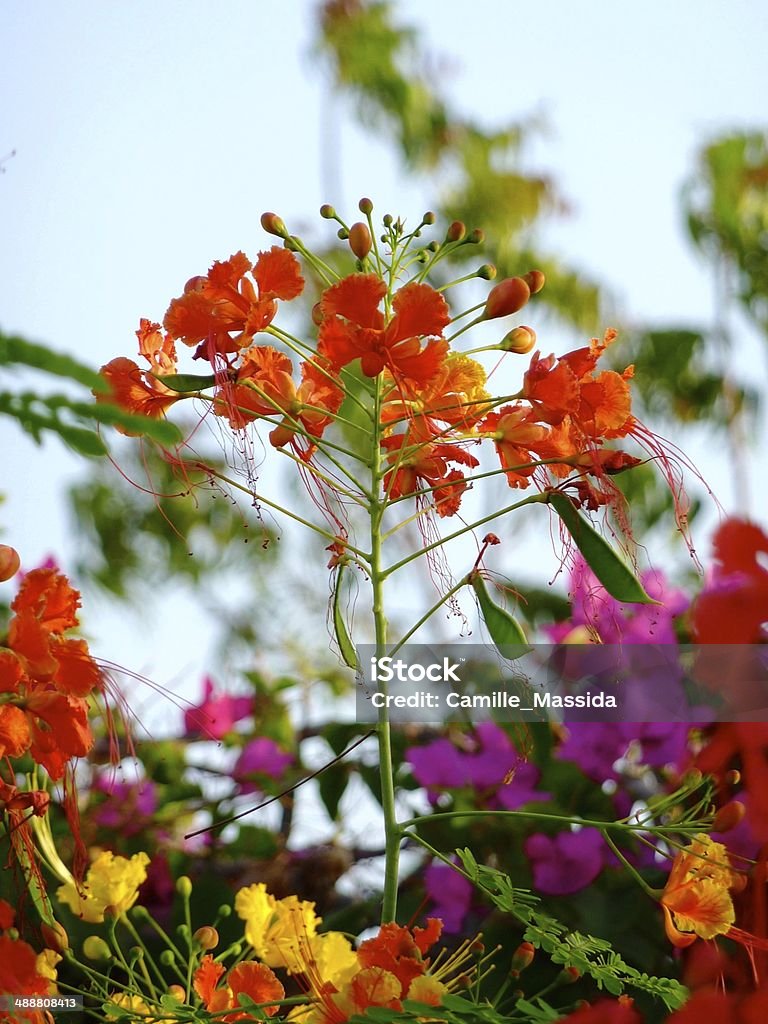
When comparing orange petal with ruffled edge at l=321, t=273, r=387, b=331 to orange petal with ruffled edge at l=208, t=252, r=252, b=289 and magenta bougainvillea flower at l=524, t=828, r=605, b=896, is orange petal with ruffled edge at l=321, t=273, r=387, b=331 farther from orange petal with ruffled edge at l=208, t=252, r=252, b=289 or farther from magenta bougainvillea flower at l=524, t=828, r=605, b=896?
magenta bougainvillea flower at l=524, t=828, r=605, b=896

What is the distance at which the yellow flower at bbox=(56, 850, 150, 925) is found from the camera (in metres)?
0.71

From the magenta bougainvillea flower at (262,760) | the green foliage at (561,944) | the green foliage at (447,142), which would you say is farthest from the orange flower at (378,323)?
the green foliage at (447,142)

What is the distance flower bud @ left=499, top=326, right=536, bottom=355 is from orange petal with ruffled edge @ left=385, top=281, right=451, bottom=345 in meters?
0.05

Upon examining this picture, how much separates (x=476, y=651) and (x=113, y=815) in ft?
2.35

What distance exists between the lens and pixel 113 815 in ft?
4.41

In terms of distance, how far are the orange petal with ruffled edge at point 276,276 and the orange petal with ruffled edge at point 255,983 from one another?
346 mm

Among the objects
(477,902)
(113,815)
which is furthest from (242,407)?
(113,815)

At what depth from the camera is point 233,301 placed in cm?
65

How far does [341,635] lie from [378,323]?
0.54 ft

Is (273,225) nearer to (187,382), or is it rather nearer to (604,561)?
(187,382)

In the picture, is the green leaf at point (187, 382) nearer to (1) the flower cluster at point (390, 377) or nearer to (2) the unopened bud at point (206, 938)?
(1) the flower cluster at point (390, 377)

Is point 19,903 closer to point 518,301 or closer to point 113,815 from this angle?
point 518,301

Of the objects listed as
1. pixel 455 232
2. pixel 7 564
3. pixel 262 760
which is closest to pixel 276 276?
pixel 455 232

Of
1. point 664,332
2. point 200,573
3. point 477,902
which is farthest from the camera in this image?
point 664,332
